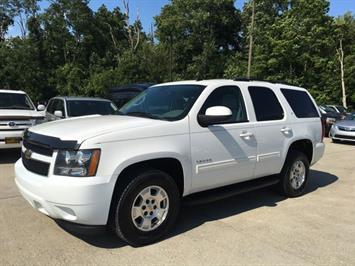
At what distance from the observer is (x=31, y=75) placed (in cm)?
4106

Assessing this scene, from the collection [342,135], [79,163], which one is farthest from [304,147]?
[342,135]

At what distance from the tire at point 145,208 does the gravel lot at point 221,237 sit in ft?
0.50

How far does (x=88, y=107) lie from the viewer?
33.7 ft

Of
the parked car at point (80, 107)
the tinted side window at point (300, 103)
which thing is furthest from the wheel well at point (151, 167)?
the parked car at point (80, 107)

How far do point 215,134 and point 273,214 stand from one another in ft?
5.07

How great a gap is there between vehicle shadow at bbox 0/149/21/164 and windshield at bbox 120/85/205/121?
4976 mm

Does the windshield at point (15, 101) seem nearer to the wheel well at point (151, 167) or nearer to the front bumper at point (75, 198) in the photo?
the front bumper at point (75, 198)

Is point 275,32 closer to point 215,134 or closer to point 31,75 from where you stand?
point 31,75

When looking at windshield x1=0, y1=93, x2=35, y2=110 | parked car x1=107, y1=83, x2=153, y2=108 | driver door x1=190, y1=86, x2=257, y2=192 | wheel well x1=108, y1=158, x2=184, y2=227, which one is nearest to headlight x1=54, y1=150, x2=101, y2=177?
wheel well x1=108, y1=158, x2=184, y2=227

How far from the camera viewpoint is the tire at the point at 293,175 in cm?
626

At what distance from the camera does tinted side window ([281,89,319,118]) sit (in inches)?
254

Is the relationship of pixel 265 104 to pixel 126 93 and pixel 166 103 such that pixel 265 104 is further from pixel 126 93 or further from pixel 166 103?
pixel 126 93

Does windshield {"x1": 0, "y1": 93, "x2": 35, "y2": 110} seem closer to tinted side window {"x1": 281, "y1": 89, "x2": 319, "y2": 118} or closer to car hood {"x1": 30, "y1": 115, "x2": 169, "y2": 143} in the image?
car hood {"x1": 30, "y1": 115, "x2": 169, "y2": 143}

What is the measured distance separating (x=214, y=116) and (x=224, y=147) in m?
0.57
